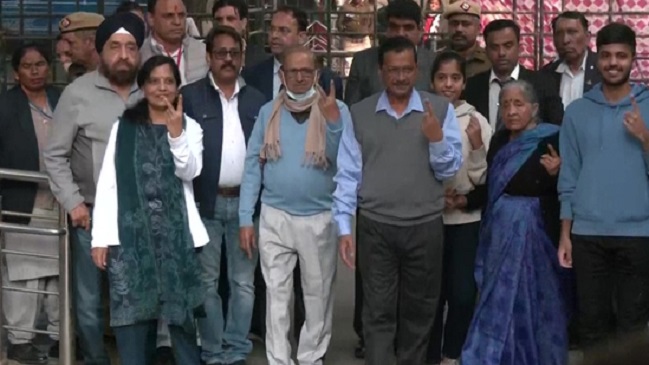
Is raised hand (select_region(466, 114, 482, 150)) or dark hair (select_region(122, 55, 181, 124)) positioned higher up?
dark hair (select_region(122, 55, 181, 124))

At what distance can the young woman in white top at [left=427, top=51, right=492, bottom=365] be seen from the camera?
5.53 meters

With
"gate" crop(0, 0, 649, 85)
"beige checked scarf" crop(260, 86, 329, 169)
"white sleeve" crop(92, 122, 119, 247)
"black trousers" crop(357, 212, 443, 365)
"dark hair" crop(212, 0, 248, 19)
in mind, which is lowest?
"black trousers" crop(357, 212, 443, 365)

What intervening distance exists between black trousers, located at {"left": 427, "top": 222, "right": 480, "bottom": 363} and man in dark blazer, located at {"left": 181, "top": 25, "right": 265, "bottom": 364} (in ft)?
3.27

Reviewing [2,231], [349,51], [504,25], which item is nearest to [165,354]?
[2,231]

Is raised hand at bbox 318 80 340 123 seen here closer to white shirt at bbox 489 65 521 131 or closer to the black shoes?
white shirt at bbox 489 65 521 131

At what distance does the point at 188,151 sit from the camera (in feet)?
16.8

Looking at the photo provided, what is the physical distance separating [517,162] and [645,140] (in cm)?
63

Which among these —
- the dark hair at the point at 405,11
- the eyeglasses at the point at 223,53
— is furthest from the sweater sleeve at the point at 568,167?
the eyeglasses at the point at 223,53

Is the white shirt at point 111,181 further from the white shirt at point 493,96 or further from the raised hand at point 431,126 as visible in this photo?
the white shirt at point 493,96

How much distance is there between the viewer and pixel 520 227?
17.5 ft

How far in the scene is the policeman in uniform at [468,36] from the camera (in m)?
6.46

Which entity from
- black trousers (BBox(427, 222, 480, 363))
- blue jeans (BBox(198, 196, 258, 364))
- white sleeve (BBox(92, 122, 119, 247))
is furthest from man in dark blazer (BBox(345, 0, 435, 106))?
white sleeve (BBox(92, 122, 119, 247))

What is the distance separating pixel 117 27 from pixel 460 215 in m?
1.95

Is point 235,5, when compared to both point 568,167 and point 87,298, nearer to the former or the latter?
point 87,298
